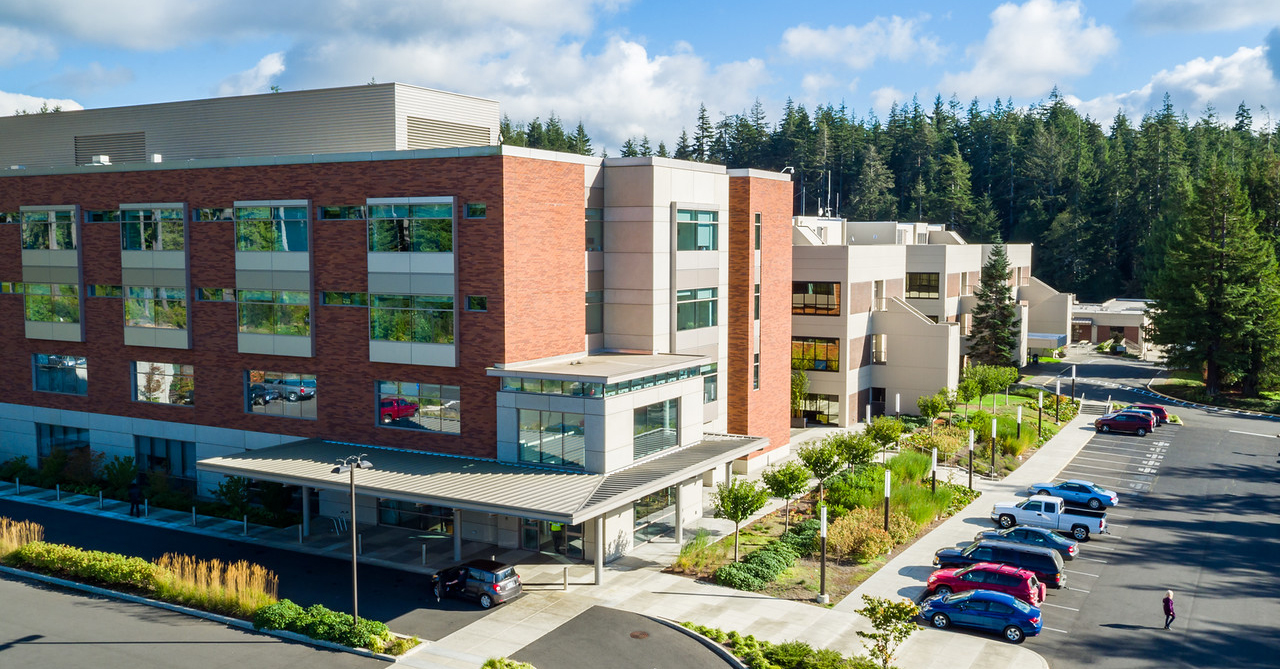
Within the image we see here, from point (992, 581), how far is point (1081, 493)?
14.7 metres

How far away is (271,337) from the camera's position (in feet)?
137

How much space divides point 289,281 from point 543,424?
14189 millimetres

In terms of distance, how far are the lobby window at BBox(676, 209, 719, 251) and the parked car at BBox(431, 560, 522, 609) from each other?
703 inches

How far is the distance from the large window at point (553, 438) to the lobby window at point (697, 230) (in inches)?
444

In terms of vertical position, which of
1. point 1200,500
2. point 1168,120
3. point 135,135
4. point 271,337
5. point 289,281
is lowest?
point 1200,500

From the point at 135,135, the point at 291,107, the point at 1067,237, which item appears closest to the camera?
the point at 291,107

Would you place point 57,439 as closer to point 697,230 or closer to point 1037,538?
point 697,230

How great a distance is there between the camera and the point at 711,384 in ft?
148

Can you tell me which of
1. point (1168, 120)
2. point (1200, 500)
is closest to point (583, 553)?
point (1200, 500)

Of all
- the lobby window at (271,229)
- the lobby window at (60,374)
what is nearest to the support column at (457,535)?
the lobby window at (271,229)

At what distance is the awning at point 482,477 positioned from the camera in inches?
1212

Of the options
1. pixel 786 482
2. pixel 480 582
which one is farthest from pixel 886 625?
pixel 480 582

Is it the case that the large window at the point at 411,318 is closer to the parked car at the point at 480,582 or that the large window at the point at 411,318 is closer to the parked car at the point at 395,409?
the parked car at the point at 395,409

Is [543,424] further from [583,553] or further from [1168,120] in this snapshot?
[1168,120]
